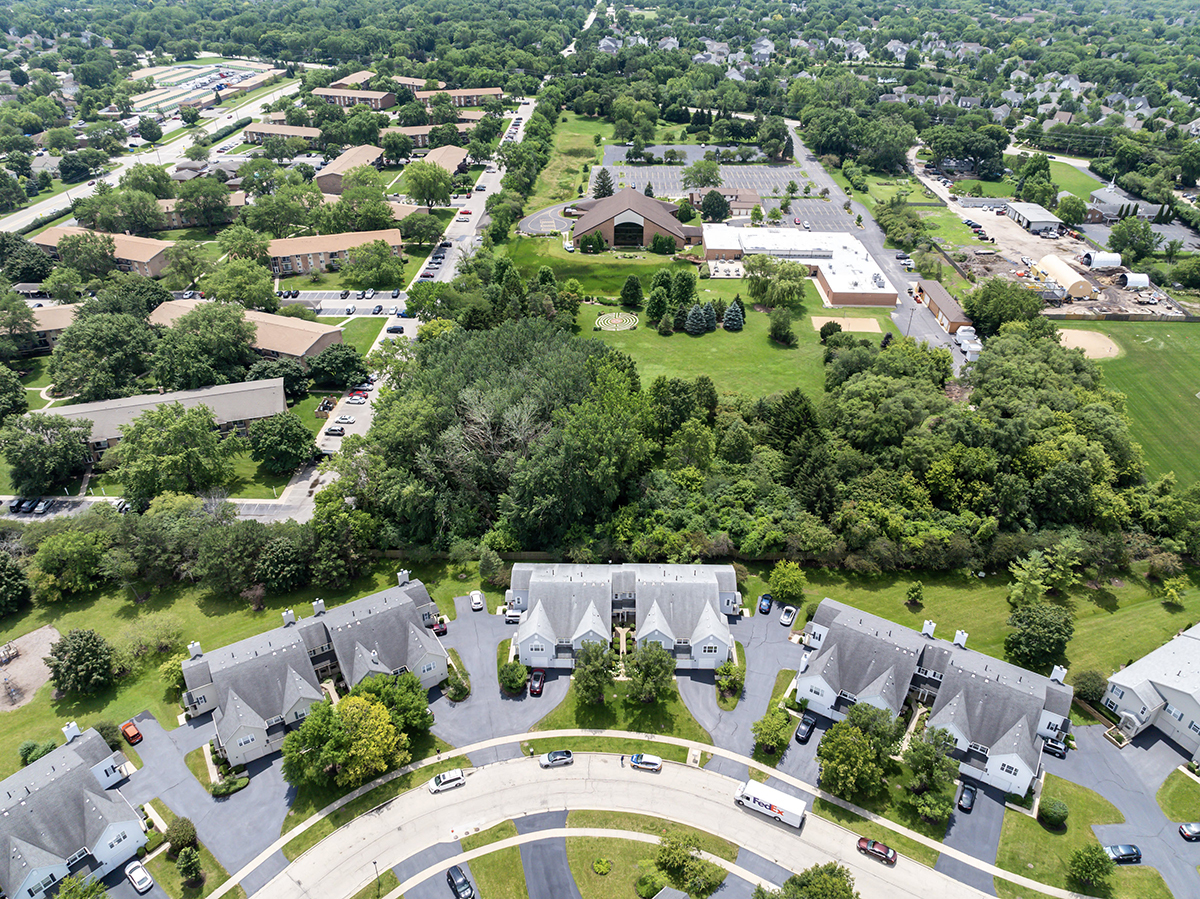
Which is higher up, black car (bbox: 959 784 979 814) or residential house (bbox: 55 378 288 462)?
residential house (bbox: 55 378 288 462)

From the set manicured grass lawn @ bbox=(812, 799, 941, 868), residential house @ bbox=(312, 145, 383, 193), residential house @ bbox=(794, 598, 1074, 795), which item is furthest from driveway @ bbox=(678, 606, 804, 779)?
residential house @ bbox=(312, 145, 383, 193)

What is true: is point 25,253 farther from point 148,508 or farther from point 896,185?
point 896,185

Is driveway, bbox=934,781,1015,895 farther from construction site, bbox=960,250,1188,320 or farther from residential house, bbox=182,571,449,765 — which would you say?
construction site, bbox=960,250,1188,320

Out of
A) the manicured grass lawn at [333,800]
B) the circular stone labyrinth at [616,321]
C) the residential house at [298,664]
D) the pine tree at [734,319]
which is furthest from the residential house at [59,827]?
the pine tree at [734,319]

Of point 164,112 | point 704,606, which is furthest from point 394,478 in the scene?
point 164,112

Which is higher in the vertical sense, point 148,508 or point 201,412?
point 201,412

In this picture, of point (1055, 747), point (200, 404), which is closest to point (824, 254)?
point (1055, 747)
